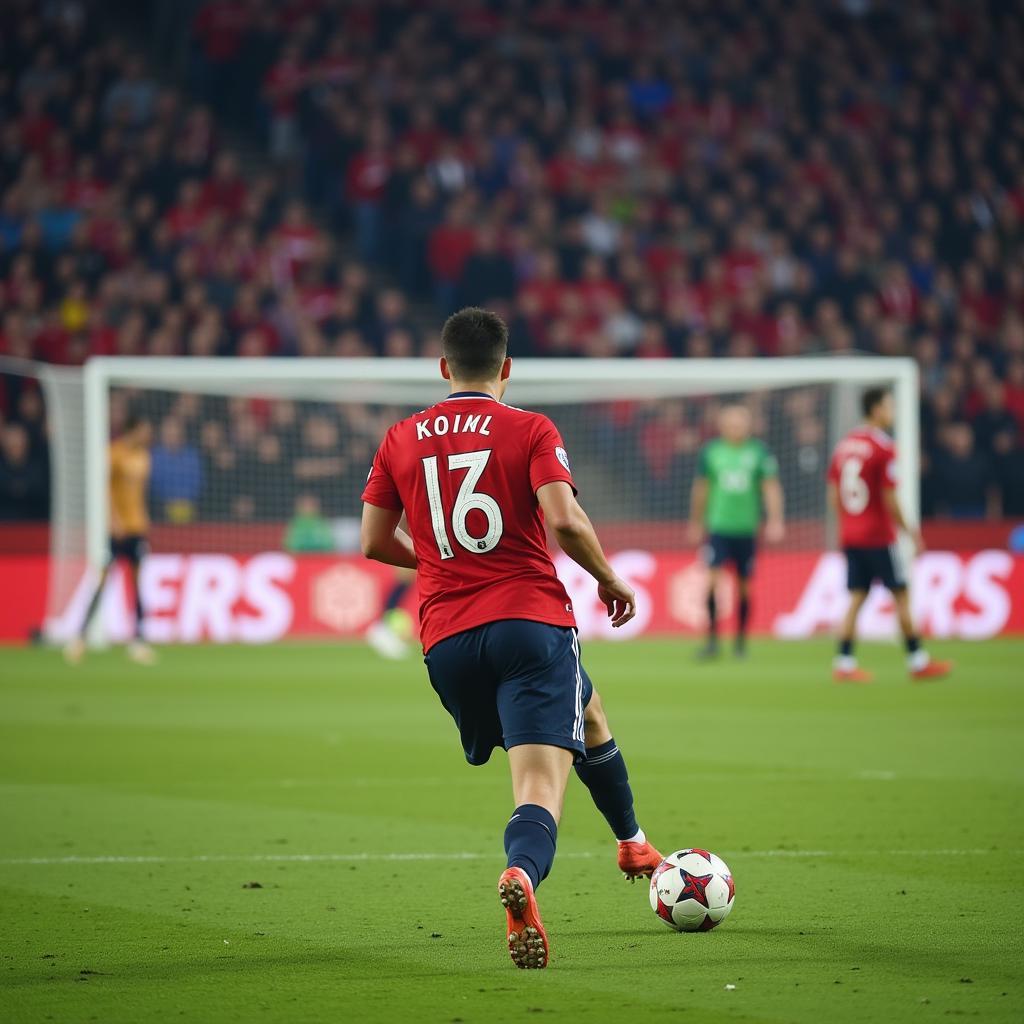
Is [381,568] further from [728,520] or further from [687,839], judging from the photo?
[687,839]

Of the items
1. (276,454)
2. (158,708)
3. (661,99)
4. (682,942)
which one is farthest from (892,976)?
(661,99)

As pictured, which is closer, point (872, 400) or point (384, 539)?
point (384, 539)

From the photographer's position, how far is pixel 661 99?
27109 mm

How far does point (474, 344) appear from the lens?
5.14m

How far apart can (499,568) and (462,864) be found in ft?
6.54

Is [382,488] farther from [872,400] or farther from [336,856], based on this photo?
[872,400]

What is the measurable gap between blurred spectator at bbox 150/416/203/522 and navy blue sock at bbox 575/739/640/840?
48.6 ft

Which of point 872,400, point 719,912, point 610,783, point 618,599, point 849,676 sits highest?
point 872,400

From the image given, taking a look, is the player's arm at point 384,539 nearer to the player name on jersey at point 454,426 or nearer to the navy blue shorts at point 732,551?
the player name on jersey at point 454,426

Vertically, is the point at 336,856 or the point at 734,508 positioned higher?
the point at 734,508

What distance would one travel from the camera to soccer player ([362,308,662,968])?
4.98 metres

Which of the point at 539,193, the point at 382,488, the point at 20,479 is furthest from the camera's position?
the point at 539,193

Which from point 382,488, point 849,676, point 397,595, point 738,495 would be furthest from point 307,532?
point 382,488

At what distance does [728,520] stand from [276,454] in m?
6.04
